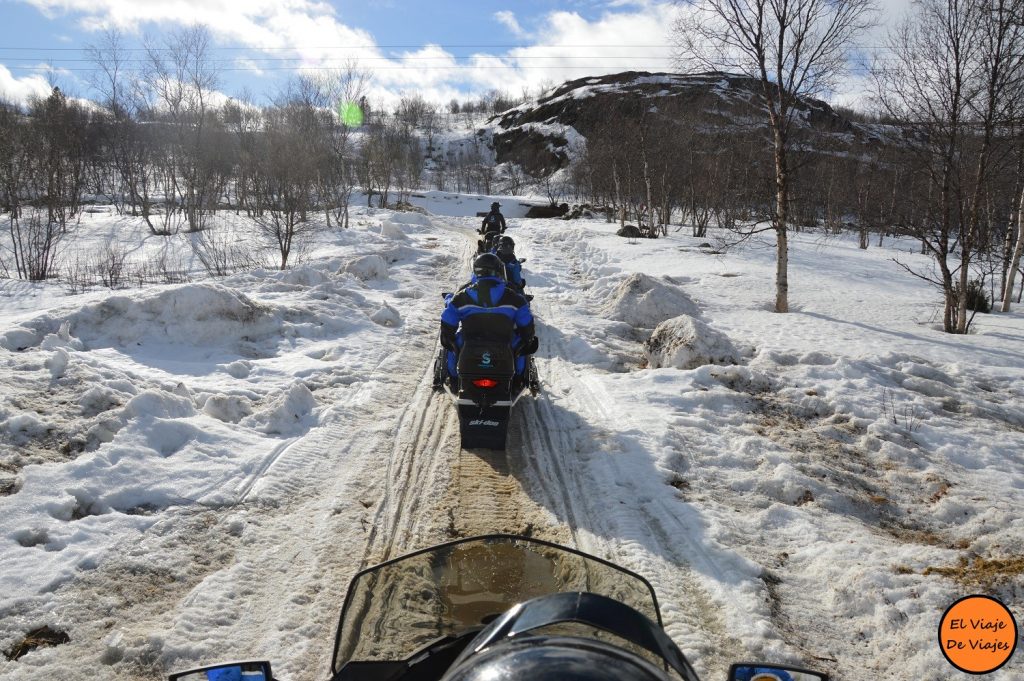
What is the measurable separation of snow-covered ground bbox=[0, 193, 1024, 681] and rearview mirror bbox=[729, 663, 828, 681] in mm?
1923

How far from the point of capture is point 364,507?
485 centimetres

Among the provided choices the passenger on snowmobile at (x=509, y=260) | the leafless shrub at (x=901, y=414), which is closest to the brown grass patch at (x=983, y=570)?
the leafless shrub at (x=901, y=414)

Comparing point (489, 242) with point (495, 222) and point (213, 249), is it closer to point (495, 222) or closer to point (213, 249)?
point (495, 222)

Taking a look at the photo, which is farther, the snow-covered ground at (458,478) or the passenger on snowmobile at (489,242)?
the passenger on snowmobile at (489,242)

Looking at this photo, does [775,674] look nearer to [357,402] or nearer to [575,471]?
[575,471]

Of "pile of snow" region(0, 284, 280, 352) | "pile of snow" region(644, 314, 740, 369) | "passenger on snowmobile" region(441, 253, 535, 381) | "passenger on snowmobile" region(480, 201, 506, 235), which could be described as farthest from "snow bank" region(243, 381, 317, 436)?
"passenger on snowmobile" region(480, 201, 506, 235)

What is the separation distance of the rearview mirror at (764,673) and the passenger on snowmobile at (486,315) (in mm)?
4513

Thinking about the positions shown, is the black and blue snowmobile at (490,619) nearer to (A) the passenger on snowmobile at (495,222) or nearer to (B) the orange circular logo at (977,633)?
(B) the orange circular logo at (977,633)

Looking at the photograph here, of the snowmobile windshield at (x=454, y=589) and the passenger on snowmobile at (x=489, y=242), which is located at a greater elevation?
the passenger on snowmobile at (x=489, y=242)

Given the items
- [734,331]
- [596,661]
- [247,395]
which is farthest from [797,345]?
[596,661]

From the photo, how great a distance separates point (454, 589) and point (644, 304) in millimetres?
10401

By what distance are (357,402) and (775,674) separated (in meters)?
6.10

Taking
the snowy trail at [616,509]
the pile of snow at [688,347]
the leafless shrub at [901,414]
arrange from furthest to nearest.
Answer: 1. the pile of snow at [688,347]
2. the leafless shrub at [901,414]
3. the snowy trail at [616,509]

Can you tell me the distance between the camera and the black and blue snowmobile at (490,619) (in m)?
1.25
